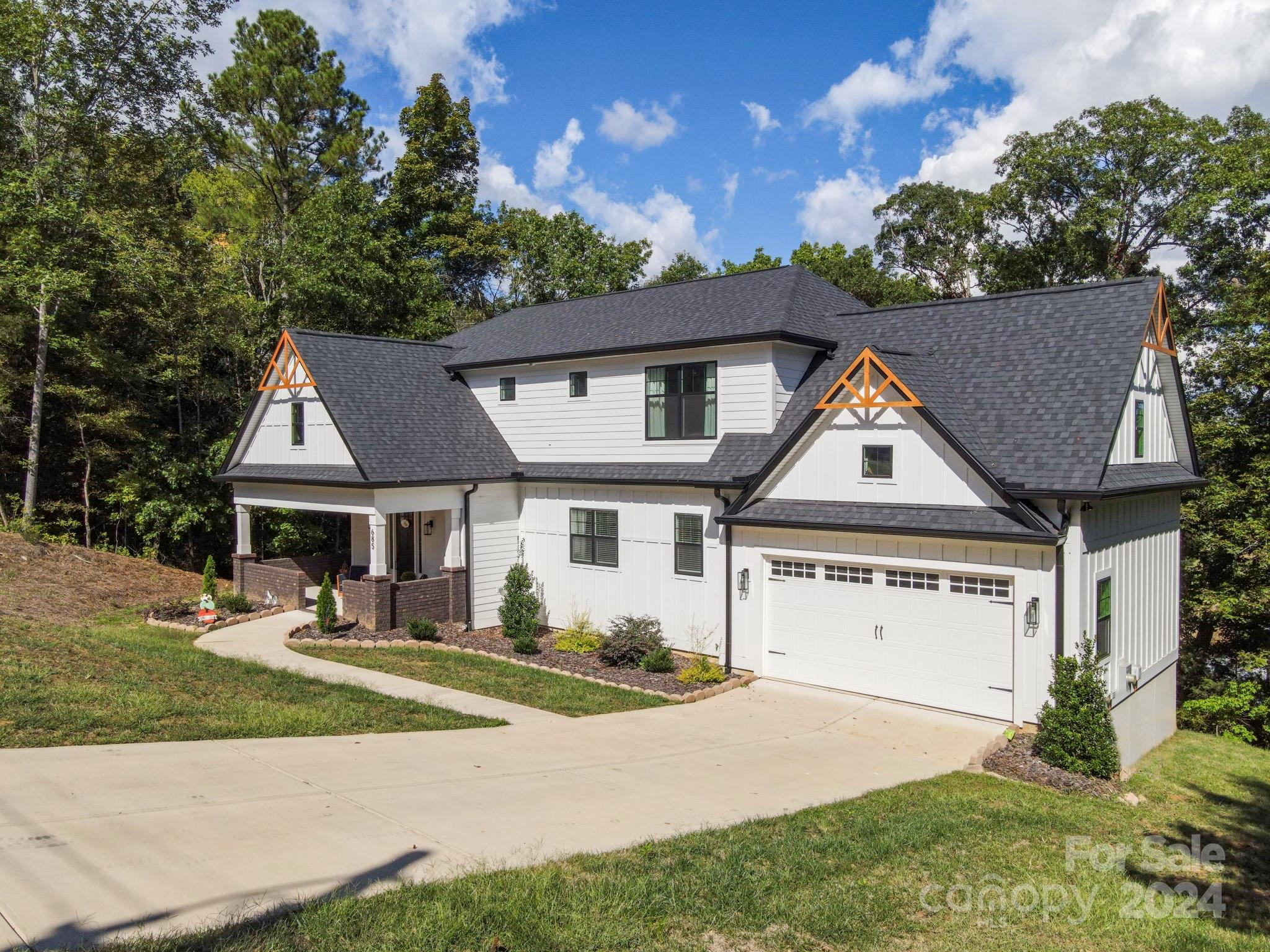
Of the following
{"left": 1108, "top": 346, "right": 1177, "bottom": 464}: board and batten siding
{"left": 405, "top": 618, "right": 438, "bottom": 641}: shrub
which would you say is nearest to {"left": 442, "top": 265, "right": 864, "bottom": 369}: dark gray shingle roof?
{"left": 1108, "top": 346, "right": 1177, "bottom": 464}: board and batten siding

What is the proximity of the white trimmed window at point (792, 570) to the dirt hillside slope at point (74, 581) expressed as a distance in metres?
14.6

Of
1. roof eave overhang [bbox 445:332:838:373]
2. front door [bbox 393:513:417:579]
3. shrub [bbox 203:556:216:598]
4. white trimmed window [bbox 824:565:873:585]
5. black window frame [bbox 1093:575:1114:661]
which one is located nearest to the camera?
Answer: black window frame [bbox 1093:575:1114:661]

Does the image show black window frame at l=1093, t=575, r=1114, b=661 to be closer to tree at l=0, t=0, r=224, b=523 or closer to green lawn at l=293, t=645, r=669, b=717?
green lawn at l=293, t=645, r=669, b=717

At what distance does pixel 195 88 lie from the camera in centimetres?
2694

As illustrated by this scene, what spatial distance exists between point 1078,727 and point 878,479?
4.57 metres

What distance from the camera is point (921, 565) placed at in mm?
13320

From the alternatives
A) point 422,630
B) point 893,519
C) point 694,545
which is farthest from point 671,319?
point 422,630

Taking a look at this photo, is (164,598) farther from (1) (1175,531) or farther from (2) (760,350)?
(1) (1175,531)

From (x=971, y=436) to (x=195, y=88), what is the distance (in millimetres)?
26042

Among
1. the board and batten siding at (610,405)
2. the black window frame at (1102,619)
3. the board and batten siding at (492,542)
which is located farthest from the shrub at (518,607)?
the black window frame at (1102,619)

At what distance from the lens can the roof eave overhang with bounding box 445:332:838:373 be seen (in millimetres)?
16125

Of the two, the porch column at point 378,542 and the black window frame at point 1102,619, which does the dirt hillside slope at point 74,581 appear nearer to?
the porch column at point 378,542

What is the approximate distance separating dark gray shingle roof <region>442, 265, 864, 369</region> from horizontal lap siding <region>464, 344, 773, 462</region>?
1.09 feet

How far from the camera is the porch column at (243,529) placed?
850 inches
